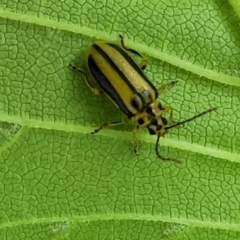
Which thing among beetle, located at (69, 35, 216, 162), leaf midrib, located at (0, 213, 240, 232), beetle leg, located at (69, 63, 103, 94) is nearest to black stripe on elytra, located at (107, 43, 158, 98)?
beetle, located at (69, 35, 216, 162)

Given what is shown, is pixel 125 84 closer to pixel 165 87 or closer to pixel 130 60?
pixel 130 60

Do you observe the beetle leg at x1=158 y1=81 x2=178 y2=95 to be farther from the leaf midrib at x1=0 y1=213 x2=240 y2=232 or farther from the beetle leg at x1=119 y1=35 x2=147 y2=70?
the leaf midrib at x1=0 y1=213 x2=240 y2=232

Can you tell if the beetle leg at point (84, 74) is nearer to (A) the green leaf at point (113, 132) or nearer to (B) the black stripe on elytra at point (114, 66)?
(A) the green leaf at point (113, 132)

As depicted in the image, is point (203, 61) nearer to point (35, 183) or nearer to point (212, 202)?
point (212, 202)

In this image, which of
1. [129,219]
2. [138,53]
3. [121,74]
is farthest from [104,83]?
[129,219]

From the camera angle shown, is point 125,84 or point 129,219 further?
point 129,219

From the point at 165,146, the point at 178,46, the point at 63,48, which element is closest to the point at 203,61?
the point at 178,46
